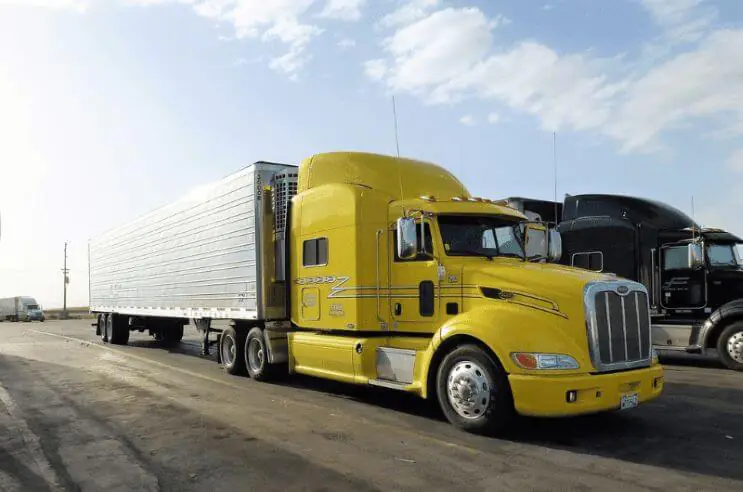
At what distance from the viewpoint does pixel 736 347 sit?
11539 millimetres

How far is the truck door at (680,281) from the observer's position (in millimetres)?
12672

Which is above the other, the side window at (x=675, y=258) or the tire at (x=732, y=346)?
the side window at (x=675, y=258)

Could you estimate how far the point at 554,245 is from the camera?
809 centimetres

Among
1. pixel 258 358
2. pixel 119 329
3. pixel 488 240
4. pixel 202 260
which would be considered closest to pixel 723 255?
pixel 488 240

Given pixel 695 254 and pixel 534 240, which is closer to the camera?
pixel 534 240

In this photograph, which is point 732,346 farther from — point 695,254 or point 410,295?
point 410,295

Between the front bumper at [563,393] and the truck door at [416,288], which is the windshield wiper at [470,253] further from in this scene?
the front bumper at [563,393]

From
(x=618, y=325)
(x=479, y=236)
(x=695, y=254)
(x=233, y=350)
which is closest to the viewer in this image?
(x=618, y=325)

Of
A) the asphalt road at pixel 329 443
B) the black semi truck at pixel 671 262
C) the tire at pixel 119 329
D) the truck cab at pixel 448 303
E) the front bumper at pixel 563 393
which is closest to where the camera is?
the asphalt road at pixel 329 443

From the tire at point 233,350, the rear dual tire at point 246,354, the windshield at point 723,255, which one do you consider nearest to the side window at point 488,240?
the rear dual tire at point 246,354

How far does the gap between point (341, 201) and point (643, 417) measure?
16.1 feet

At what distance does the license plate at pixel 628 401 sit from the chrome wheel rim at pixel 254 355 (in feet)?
20.7

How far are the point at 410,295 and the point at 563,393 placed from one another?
8.10 ft

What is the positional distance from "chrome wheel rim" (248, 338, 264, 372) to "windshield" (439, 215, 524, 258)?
4.67m
